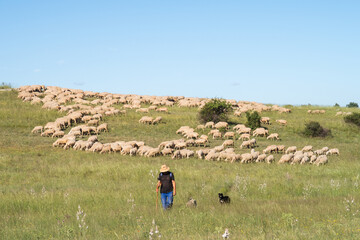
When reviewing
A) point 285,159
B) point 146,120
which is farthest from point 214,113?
point 285,159

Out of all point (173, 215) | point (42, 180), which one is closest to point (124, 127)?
point (42, 180)

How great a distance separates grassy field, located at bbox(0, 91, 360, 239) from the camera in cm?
939

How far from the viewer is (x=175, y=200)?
14328mm

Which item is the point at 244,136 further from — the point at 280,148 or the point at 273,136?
the point at 280,148

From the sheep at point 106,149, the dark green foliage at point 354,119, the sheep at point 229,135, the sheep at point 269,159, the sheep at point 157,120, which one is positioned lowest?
the sheep at point 106,149

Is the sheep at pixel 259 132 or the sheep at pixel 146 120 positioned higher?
the sheep at pixel 146 120

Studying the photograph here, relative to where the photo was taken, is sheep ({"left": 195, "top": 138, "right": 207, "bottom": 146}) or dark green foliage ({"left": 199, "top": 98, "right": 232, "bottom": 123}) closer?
sheep ({"left": 195, "top": 138, "right": 207, "bottom": 146})

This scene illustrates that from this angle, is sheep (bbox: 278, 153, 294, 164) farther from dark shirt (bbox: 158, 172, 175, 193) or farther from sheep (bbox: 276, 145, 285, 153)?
dark shirt (bbox: 158, 172, 175, 193)

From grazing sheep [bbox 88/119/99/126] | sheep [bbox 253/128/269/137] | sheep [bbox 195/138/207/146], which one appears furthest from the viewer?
grazing sheep [bbox 88/119/99/126]

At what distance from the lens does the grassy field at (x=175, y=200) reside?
9.39 meters

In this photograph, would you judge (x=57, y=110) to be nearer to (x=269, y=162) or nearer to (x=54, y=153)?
(x=54, y=153)

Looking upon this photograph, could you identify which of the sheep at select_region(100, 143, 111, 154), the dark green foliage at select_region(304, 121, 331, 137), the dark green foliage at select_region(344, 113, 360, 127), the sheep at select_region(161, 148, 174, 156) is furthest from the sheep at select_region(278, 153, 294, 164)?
the dark green foliage at select_region(344, 113, 360, 127)

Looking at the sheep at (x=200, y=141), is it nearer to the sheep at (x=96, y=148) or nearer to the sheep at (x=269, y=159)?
the sheep at (x=269, y=159)

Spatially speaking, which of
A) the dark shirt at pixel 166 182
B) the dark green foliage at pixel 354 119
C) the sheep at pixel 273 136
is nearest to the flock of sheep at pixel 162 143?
the sheep at pixel 273 136
